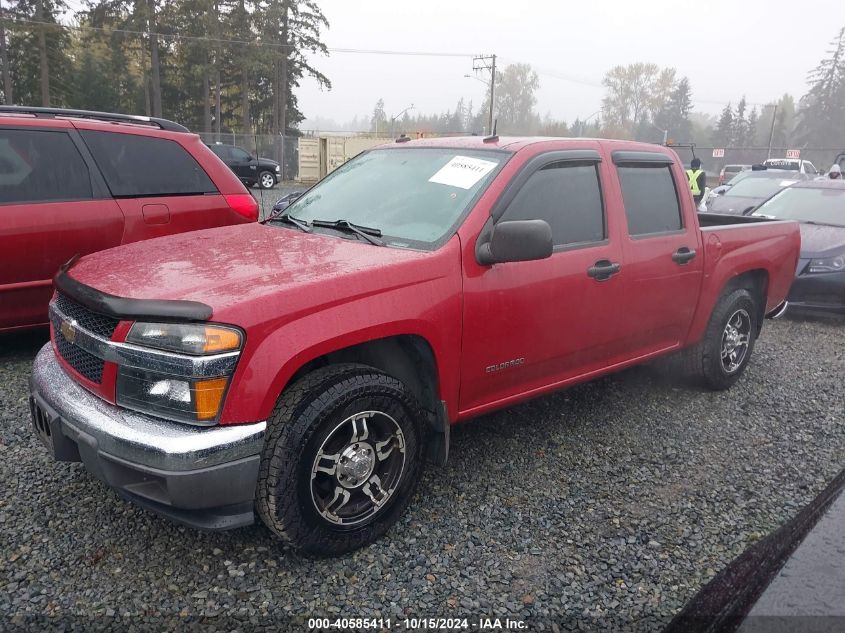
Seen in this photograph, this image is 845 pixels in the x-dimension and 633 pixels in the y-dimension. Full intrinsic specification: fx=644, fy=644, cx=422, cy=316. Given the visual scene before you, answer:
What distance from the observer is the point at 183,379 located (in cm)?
229

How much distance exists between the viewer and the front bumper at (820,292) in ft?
23.8

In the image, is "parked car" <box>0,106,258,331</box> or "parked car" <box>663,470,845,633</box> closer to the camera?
"parked car" <box>663,470,845,633</box>

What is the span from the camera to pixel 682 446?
3965 millimetres

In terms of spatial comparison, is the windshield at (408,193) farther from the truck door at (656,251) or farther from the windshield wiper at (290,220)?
the truck door at (656,251)

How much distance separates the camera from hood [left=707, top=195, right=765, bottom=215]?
1107cm

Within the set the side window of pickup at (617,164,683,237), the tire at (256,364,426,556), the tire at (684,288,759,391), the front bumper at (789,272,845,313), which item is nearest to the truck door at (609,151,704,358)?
the side window of pickup at (617,164,683,237)

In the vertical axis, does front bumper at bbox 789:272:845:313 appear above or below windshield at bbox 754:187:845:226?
below

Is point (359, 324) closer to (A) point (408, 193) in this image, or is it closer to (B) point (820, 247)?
(A) point (408, 193)

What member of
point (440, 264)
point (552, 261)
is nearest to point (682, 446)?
point (552, 261)

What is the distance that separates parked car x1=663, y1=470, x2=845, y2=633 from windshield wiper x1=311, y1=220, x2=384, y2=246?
206 centimetres

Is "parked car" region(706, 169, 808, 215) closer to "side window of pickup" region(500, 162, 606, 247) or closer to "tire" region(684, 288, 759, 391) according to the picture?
"tire" region(684, 288, 759, 391)

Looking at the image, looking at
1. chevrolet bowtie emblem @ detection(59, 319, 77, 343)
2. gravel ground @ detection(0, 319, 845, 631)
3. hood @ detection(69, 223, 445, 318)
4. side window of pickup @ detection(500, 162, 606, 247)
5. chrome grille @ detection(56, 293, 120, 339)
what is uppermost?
side window of pickup @ detection(500, 162, 606, 247)

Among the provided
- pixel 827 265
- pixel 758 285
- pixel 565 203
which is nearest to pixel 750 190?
pixel 827 265

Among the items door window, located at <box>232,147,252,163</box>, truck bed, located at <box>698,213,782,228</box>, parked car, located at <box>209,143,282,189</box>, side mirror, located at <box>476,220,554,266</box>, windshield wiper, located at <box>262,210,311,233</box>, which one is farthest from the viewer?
door window, located at <box>232,147,252,163</box>
